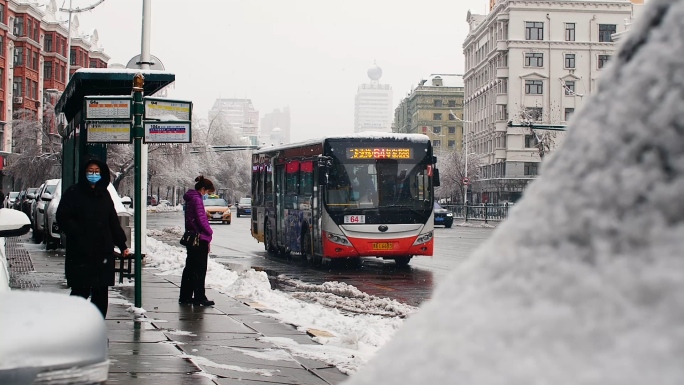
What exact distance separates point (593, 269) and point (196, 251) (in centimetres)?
1110

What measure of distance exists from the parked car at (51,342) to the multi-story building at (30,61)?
65635mm

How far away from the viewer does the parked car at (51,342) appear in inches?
112

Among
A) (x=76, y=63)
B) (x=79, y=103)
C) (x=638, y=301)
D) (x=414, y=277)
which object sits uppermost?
(x=76, y=63)

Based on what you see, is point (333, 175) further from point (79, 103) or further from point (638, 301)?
point (638, 301)

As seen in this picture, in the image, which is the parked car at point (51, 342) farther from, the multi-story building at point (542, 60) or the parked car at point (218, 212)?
the multi-story building at point (542, 60)

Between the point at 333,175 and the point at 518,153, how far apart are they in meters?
63.4

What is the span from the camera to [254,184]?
26.2 meters

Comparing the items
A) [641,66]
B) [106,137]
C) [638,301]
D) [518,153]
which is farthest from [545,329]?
[518,153]

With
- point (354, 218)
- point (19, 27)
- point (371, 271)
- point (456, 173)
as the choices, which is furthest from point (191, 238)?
point (19, 27)

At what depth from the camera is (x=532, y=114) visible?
74.8 metres

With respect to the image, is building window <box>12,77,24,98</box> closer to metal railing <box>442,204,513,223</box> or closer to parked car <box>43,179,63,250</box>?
metal railing <box>442,204,513,223</box>

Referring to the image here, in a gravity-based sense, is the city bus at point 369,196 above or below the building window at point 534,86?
below

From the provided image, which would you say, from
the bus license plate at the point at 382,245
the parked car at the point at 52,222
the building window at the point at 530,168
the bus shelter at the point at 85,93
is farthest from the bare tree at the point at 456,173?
the bus shelter at the point at 85,93

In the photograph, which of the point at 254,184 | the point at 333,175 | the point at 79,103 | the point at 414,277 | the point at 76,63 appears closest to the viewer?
the point at 79,103
